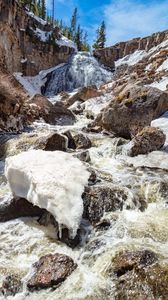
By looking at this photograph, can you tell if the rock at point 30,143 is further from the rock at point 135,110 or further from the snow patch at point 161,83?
the snow patch at point 161,83

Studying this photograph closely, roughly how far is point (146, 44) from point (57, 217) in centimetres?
5307

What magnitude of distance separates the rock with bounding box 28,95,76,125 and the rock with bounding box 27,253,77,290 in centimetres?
1615

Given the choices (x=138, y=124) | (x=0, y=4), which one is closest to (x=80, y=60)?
(x=0, y=4)

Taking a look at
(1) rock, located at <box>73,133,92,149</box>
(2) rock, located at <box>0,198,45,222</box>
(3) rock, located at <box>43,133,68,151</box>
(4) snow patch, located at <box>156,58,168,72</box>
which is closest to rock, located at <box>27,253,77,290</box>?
(2) rock, located at <box>0,198,45,222</box>

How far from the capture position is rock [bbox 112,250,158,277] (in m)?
7.02

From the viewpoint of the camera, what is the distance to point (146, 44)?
5634 centimetres

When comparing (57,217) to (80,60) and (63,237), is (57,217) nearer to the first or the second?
(63,237)

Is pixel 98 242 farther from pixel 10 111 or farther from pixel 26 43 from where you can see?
pixel 26 43

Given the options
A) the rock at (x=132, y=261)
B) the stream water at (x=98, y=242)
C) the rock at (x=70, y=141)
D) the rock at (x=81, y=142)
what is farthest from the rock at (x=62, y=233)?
the rock at (x=81, y=142)

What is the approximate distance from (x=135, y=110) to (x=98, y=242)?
10.2 meters

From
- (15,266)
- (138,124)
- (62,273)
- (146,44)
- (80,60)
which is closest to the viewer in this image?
(62,273)

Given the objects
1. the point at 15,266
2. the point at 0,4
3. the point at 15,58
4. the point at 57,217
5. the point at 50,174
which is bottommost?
the point at 15,266

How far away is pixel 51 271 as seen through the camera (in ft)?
23.7

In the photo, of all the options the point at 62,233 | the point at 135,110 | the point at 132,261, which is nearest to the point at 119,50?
the point at 135,110
